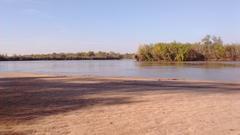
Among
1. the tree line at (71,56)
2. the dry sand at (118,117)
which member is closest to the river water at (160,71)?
the dry sand at (118,117)

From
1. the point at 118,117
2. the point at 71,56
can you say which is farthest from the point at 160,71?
the point at 71,56

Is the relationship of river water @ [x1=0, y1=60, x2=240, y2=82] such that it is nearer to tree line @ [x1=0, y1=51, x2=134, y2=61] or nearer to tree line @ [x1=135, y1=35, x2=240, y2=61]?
tree line @ [x1=135, y1=35, x2=240, y2=61]

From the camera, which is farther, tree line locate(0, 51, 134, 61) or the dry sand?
tree line locate(0, 51, 134, 61)

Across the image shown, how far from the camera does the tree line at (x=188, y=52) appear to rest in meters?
119

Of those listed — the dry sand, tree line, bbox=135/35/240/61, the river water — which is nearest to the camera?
the dry sand

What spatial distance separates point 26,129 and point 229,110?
6.06 metres

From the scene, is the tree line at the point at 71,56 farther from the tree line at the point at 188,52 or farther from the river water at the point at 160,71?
the river water at the point at 160,71

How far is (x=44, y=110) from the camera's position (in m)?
13.2

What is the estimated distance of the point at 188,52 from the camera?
119 metres

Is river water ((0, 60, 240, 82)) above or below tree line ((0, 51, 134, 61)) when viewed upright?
below

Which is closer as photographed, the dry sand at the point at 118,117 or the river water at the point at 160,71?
the dry sand at the point at 118,117

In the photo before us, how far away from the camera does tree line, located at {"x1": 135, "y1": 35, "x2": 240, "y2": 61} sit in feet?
390

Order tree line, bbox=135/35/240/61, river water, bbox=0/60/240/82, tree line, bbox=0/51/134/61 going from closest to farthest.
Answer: river water, bbox=0/60/240/82, tree line, bbox=135/35/240/61, tree line, bbox=0/51/134/61

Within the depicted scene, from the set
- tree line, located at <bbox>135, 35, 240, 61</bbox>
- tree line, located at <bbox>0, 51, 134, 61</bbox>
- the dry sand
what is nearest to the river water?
the dry sand
